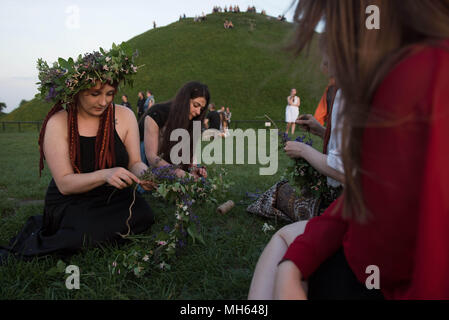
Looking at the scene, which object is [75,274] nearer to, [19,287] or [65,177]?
[19,287]

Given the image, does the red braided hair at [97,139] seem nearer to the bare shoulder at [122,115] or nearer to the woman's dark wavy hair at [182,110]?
the bare shoulder at [122,115]

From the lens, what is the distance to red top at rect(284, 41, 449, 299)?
787mm

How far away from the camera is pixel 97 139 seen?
9.82 ft

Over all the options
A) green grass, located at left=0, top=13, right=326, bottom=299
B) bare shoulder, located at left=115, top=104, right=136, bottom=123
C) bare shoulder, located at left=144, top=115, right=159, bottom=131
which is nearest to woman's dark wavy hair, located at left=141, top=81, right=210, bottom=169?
bare shoulder, located at left=144, top=115, right=159, bottom=131

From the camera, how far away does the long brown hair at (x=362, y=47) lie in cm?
87

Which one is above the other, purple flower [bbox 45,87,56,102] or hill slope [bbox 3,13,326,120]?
hill slope [bbox 3,13,326,120]

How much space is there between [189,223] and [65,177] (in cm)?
118

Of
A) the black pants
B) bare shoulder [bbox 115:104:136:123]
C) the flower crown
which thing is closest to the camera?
the black pants

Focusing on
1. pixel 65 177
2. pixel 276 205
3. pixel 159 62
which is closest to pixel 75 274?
pixel 65 177

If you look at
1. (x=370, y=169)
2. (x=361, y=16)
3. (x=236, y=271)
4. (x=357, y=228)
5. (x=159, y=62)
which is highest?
(x=159, y=62)

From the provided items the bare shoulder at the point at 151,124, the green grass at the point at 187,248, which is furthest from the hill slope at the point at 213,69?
the bare shoulder at the point at 151,124

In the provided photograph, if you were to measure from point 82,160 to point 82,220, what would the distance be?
0.57 meters

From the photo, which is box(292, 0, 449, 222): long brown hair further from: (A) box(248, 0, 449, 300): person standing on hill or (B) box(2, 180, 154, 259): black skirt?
(B) box(2, 180, 154, 259): black skirt

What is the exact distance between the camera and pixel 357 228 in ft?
3.45
